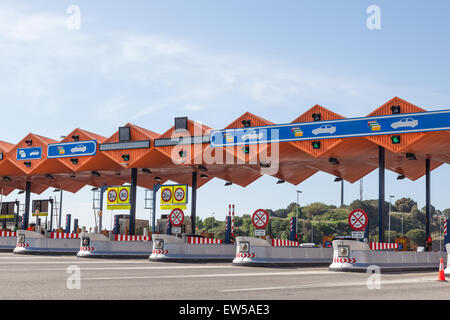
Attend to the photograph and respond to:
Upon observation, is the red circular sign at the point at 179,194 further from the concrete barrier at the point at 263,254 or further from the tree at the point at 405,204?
the tree at the point at 405,204

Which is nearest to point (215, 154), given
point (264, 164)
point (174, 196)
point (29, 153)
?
point (264, 164)

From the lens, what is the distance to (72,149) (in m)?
38.7

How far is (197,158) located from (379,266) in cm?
1412

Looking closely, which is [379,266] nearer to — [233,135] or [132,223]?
[233,135]

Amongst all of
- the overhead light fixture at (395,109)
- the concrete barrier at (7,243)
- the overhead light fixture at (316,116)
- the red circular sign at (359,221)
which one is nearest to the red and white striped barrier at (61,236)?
the concrete barrier at (7,243)

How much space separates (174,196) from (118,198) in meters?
5.86

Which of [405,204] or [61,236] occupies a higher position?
[405,204]

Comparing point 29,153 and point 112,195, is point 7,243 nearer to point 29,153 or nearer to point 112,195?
point 29,153

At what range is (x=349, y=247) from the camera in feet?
71.8

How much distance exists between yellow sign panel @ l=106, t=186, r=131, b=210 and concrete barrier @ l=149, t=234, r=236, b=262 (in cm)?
1402

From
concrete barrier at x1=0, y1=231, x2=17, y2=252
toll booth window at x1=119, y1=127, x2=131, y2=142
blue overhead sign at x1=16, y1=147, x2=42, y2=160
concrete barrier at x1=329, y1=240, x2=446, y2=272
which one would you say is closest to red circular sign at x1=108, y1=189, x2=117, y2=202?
blue overhead sign at x1=16, y1=147, x2=42, y2=160

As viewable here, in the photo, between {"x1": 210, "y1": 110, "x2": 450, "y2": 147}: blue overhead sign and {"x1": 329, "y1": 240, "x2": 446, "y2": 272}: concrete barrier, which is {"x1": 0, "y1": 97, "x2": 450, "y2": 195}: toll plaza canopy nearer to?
{"x1": 210, "y1": 110, "x2": 450, "y2": 147}: blue overhead sign

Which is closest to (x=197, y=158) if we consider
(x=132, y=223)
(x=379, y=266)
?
(x=132, y=223)

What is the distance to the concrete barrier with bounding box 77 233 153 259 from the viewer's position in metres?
31.5
